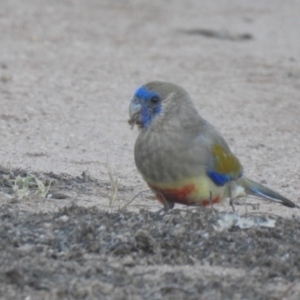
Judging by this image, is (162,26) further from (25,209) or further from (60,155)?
(25,209)

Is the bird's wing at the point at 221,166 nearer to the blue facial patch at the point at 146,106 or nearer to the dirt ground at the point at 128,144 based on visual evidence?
the dirt ground at the point at 128,144

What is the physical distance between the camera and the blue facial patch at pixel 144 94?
5.49 metres

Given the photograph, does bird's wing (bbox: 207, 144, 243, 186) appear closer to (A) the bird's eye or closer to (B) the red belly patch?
(B) the red belly patch

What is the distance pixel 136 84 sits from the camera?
400 inches

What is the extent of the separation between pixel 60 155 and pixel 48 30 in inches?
215

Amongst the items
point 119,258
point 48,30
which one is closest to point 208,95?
point 48,30

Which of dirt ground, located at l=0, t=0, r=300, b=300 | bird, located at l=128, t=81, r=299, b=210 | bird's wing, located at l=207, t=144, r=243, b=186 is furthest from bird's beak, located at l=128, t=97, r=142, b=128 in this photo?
bird's wing, located at l=207, t=144, r=243, b=186

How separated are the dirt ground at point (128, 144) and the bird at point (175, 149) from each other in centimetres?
17

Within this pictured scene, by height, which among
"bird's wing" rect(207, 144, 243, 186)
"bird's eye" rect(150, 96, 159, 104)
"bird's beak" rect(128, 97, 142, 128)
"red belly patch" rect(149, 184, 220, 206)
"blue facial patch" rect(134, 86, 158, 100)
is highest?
"blue facial patch" rect(134, 86, 158, 100)

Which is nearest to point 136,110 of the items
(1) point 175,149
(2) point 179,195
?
(1) point 175,149

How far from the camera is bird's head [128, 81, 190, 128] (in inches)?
217

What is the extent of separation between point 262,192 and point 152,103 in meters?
0.97

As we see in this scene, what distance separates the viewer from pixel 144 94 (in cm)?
550

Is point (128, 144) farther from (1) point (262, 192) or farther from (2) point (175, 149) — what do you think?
(2) point (175, 149)
